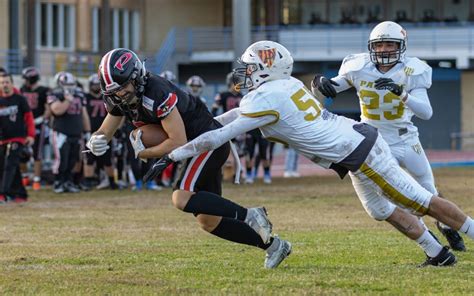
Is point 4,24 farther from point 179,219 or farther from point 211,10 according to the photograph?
point 179,219

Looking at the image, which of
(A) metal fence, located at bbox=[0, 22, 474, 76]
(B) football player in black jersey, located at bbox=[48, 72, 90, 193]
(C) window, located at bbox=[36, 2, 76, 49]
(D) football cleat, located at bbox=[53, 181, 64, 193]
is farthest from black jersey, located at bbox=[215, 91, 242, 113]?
(C) window, located at bbox=[36, 2, 76, 49]

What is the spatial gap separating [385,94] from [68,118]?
8.51 meters

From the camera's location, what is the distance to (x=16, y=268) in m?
7.68

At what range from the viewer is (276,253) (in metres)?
7.54

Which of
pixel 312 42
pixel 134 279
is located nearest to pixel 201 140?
pixel 134 279

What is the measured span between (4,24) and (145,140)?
78.7 ft

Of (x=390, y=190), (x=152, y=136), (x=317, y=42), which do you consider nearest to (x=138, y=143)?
(x=152, y=136)

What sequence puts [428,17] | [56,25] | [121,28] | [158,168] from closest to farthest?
[158,168], [56,25], [121,28], [428,17]

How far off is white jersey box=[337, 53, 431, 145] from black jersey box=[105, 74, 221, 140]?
1.54 m

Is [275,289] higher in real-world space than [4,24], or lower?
lower

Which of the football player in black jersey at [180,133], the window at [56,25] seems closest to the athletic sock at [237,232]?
the football player in black jersey at [180,133]

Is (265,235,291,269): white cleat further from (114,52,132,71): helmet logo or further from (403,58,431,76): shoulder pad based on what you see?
(403,58,431,76): shoulder pad

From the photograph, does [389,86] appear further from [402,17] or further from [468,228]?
[402,17]

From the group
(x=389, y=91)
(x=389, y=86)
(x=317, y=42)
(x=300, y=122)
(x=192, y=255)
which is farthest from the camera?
(x=317, y=42)
